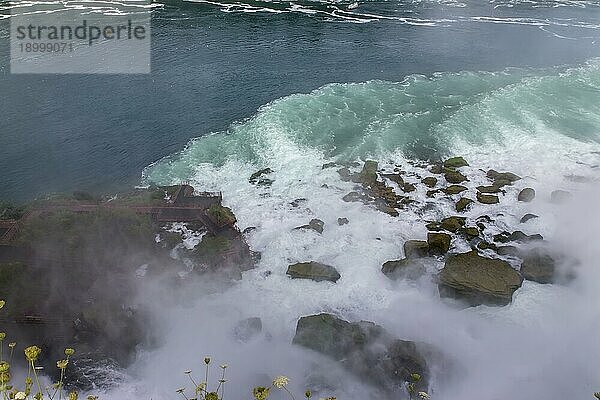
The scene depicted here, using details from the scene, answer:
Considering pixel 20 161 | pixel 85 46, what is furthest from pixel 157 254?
pixel 85 46

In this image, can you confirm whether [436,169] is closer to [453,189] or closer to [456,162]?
[456,162]

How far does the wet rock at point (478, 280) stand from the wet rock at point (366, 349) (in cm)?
374

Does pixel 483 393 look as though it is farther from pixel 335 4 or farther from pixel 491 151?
pixel 335 4

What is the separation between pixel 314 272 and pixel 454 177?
12131 mm

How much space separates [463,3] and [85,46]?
48632mm

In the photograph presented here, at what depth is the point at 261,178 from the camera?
32031 millimetres

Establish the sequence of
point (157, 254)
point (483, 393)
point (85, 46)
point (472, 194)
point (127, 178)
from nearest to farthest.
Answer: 1. point (483, 393)
2. point (157, 254)
3. point (472, 194)
4. point (127, 178)
5. point (85, 46)

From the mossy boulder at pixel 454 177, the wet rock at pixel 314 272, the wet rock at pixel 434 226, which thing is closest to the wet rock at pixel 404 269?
the wet rock at pixel 314 272

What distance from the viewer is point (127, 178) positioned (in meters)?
32.8

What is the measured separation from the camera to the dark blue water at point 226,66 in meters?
35.1

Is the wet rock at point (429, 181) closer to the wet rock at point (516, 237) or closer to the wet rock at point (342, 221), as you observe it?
the wet rock at point (516, 237)

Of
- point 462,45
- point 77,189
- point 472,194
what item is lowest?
point 77,189

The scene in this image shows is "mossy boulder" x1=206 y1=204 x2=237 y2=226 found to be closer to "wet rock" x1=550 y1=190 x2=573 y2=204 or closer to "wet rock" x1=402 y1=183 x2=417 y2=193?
"wet rock" x1=402 y1=183 x2=417 y2=193

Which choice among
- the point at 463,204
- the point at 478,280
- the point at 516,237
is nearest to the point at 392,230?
the point at 463,204
